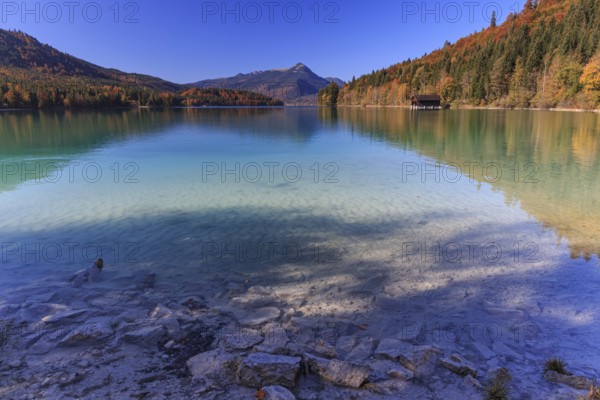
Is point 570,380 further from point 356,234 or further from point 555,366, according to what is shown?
point 356,234

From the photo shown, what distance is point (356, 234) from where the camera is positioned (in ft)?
35.2

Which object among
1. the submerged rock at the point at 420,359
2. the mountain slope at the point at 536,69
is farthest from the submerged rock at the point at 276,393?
the mountain slope at the point at 536,69

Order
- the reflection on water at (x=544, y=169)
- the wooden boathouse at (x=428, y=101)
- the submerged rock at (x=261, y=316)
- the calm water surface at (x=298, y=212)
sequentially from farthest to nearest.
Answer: the wooden boathouse at (x=428, y=101) < the reflection on water at (x=544, y=169) < the calm water surface at (x=298, y=212) < the submerged rock at (x=261, y=316)

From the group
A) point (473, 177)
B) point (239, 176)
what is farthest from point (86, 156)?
point (473, 177)

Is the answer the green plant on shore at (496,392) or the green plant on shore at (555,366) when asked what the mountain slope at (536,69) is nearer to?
the green plant on shore at (555,366)

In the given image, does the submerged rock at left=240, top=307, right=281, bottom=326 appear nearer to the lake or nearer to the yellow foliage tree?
the lake

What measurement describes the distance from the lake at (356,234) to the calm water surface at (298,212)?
0.07 metres

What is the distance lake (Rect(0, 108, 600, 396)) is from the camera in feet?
22.3

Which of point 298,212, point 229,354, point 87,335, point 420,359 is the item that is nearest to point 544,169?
point 298,212

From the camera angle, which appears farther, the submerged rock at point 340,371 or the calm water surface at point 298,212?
the calm water surface at point 298,212

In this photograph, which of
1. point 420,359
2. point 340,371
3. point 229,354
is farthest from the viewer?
point 229,354

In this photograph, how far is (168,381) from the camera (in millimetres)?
4461

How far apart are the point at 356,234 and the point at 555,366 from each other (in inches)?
248

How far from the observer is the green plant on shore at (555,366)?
4.70 meters
